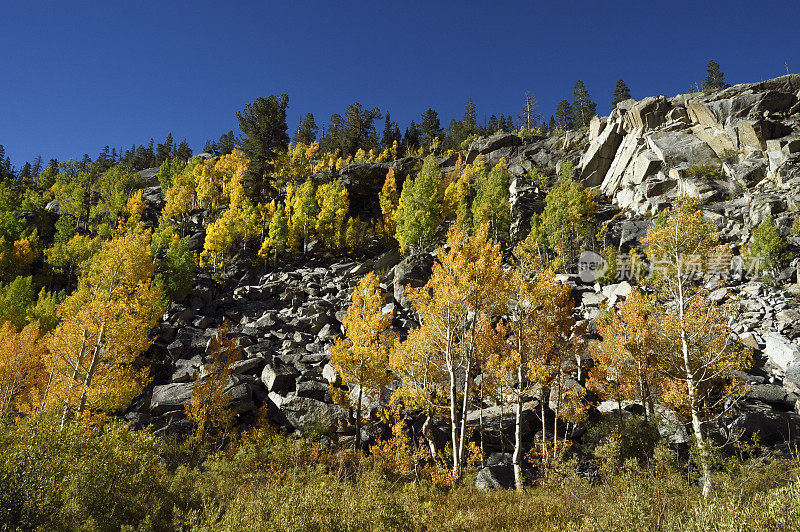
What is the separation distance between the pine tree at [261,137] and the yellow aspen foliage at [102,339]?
1414 inches

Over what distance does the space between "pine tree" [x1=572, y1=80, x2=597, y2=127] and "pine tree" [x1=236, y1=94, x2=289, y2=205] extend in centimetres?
7214

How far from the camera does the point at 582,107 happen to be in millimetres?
90750

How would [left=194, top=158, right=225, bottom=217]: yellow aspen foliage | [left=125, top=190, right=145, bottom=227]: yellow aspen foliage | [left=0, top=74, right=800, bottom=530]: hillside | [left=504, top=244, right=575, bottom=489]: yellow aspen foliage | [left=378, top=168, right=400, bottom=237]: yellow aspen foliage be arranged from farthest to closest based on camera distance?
1. [left=194, top=158, right=225, bottom=217]: yellow aspen foliage
2. [left=125, top=190, right=145, bottom=227]: yellow aspen foliage
3. [left=378, top=168, right=400, bottom=237]: yellow aspen foliage
4. [left=504, top=244, right=575, bottom=489]: yellow aspen foliage
5. [left=0, top=74, right=800, bottom=530]: hillside

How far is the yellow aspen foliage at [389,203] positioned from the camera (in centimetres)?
5453

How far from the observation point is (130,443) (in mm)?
9820

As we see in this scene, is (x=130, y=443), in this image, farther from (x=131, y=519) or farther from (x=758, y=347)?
(x=758, y=347)

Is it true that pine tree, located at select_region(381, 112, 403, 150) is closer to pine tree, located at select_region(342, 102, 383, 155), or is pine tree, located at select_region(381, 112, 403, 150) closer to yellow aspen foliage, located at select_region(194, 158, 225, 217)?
pine tree, located at select_region(342, 102, 383, 155)

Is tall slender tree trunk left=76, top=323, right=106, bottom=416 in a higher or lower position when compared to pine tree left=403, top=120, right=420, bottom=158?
lower

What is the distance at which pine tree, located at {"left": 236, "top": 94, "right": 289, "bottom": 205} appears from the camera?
54.2 m

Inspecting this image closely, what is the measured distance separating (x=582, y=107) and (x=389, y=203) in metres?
68.1

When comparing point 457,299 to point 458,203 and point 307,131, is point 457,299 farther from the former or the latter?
point 307,131

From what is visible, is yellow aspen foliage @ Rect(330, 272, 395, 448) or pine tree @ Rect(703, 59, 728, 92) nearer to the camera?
yellow aspen foliage @ Rect(330, 272, 395, 448)

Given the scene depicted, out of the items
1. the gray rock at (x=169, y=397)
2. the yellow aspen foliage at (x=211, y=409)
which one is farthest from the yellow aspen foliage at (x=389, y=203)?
the gray rock at (x=169, y=397)

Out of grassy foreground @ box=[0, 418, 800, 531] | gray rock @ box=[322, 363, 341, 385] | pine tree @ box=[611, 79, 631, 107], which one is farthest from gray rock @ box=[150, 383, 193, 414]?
pine tree @ box=[611, 79, 631, 107]
